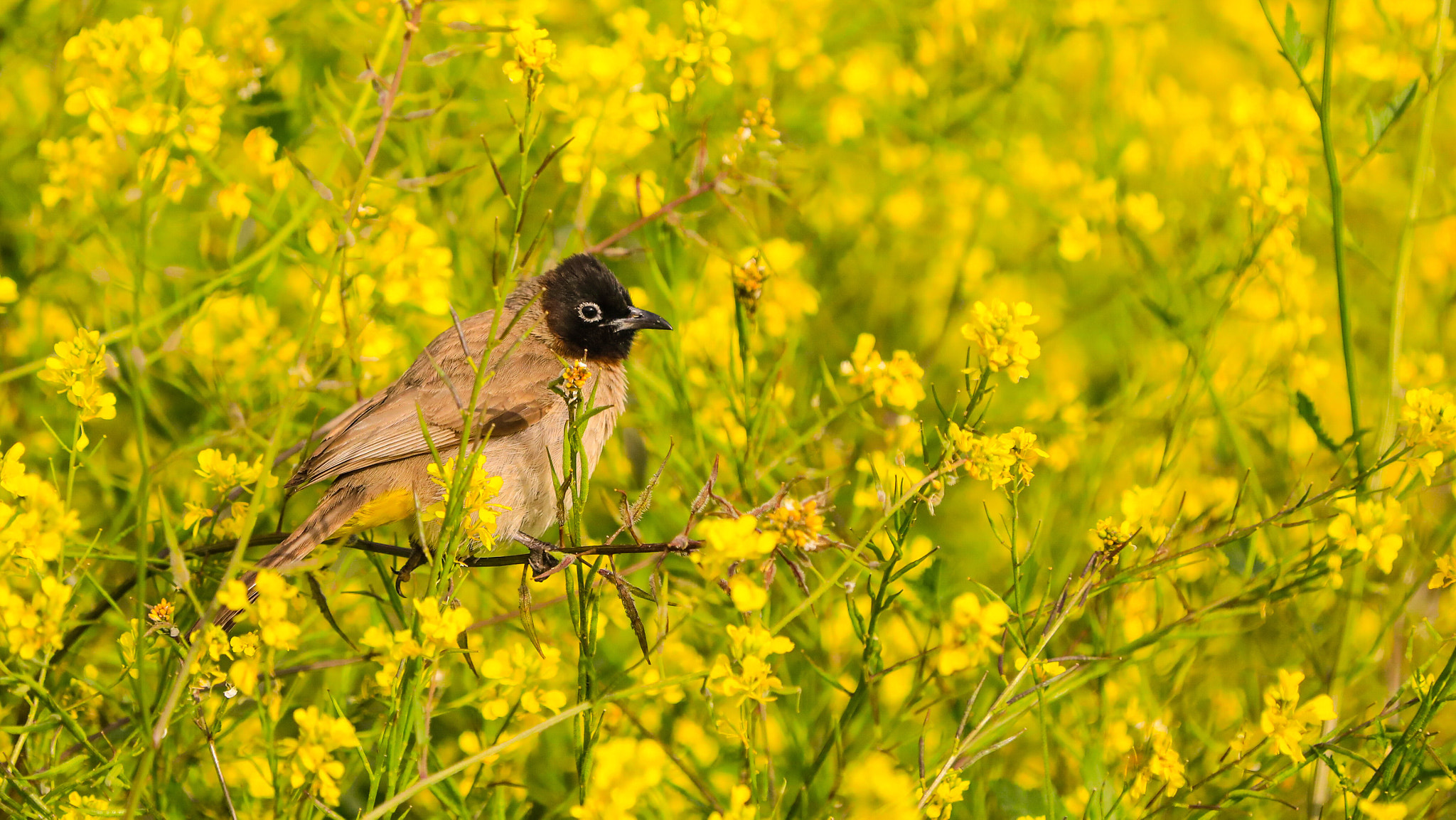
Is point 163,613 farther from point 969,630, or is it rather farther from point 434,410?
point 434,410

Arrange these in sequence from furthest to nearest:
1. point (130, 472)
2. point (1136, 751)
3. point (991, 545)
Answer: point (991, 545) < point (130, 472) < point (1136, 751)

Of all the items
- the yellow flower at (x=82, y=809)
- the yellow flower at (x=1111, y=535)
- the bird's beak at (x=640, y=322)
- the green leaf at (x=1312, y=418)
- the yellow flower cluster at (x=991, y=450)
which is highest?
the yellow flower cluster at (x=991, y=450)

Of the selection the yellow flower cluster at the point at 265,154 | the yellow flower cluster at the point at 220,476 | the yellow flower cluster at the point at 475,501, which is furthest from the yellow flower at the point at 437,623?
the yellow flower cluster at the point at 265,154

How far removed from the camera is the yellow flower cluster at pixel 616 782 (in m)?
1.89

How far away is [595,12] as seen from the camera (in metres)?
4.71

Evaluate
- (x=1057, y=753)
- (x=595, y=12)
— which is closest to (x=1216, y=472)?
(x=1057, y=753)

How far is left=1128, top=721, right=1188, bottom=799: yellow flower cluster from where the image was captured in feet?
6.91

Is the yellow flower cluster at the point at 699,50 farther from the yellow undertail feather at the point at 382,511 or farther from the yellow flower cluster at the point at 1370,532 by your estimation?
the yellow flower cluster at the point at 1370,532

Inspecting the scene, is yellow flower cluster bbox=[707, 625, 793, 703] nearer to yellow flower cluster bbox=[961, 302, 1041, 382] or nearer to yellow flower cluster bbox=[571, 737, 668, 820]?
yellow flower cluster bbox=[571, 737, 668, 820]

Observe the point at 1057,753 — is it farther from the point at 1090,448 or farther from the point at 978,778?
the point at 1090,448

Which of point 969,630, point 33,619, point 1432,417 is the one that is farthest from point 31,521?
point 1432,417

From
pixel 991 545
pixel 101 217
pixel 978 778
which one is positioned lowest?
pixel 991 545

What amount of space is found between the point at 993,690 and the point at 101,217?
2.58 m

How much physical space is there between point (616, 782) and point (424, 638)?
407 mm
